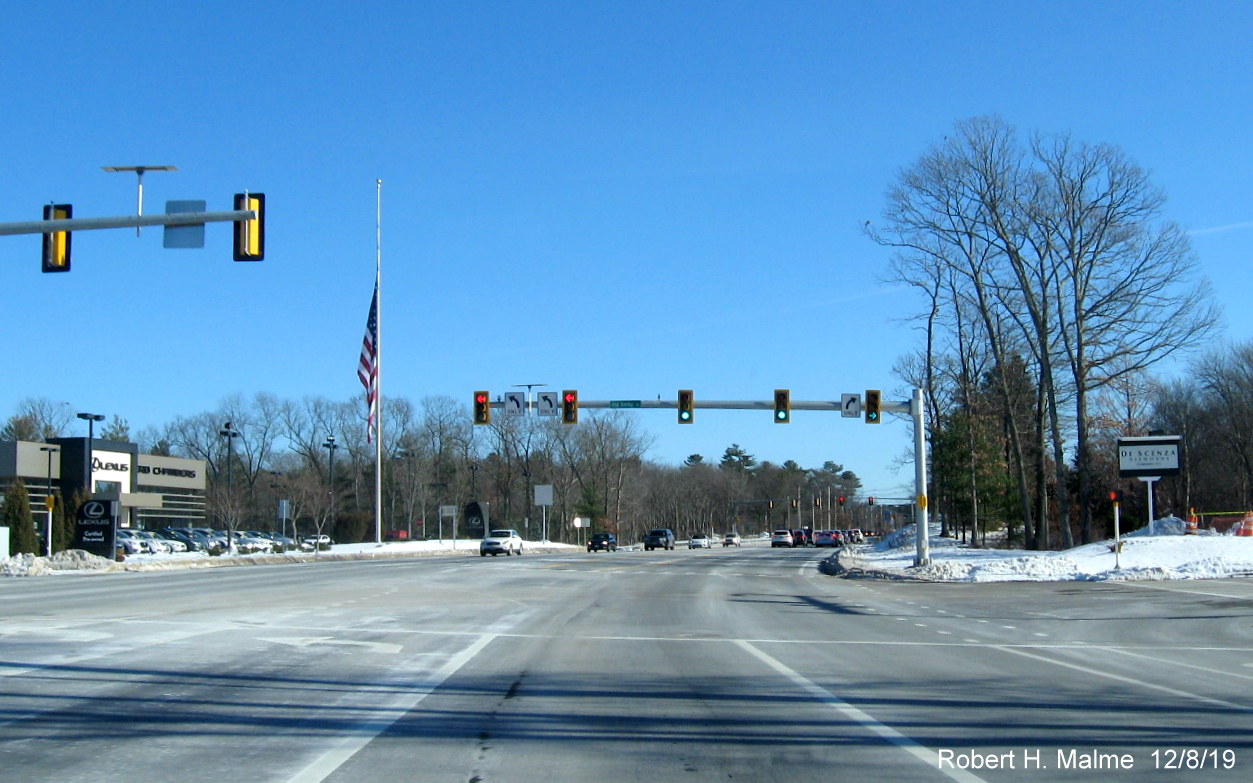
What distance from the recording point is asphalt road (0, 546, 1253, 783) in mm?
7805

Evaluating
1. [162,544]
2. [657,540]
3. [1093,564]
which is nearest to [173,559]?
[162,544]

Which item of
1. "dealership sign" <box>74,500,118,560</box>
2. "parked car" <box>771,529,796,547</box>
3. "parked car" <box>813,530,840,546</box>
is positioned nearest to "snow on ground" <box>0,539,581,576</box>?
"dealership sign" <box>74,500,118,560</box>

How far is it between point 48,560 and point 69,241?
28.4 meters

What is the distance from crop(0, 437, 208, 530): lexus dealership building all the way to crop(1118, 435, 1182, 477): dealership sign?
142ft

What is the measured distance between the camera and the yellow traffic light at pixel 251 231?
58.3 feet

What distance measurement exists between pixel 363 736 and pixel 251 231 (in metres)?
11.4

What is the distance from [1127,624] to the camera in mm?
19078

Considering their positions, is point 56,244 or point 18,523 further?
point 18,523

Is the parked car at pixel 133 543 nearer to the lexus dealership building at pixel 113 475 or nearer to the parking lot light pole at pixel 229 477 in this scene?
the lexus dealership building at pixel 113 475

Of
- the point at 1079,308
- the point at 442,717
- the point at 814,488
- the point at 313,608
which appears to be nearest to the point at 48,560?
the point at 313,608

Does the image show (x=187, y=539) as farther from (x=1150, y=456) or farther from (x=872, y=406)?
(x=1150, y=456)

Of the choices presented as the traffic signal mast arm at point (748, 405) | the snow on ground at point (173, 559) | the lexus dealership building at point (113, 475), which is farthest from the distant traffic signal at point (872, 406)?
the lexus dealership building at point (113, 475)

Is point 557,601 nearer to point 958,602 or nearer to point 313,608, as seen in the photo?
point 313,608

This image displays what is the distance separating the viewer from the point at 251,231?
704 inches
